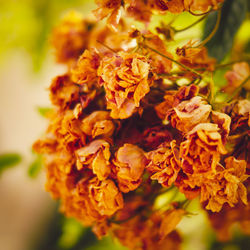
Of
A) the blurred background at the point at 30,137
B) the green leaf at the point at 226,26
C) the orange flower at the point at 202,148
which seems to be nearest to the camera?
the orange flower at the point at 202,148

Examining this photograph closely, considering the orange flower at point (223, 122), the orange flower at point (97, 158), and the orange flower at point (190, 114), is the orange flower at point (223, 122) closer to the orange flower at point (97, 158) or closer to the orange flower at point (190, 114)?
the orange flower at point (190, 114)

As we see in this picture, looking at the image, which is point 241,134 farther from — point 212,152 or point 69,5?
point 69,5

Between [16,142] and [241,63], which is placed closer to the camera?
[241,63]

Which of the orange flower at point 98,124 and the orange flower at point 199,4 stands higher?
the orange flower at point 199,4

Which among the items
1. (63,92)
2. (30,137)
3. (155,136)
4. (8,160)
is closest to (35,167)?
(8,160)

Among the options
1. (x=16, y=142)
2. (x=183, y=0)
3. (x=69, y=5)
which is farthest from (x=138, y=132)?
(x=16, y=142)

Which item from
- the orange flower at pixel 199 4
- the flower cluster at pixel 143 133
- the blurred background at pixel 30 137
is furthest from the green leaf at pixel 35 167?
the orange flower at pixel 199 4

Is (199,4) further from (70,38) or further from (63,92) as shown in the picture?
(70,38)
